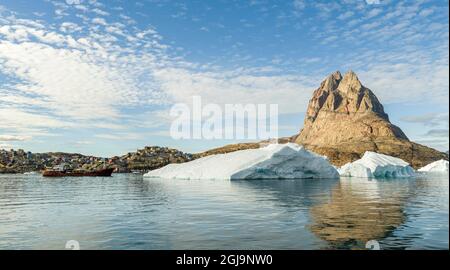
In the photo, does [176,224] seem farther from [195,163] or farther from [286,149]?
[195,163]

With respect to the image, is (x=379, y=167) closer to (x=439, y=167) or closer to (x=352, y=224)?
(x=352, y=224)

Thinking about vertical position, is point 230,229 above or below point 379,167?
below

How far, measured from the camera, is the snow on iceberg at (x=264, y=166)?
6712cm

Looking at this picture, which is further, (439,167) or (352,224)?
(439,167)

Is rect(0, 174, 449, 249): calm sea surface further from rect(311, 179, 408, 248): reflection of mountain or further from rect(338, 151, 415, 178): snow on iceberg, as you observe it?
rect(338, 151, 415, 178): snow on iceberg

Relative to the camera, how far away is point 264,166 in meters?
67.7

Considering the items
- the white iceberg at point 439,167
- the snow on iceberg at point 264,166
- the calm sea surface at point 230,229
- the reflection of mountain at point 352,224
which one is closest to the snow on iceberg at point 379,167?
the snow on iceberg at point 264,166

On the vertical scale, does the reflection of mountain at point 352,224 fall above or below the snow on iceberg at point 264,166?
below

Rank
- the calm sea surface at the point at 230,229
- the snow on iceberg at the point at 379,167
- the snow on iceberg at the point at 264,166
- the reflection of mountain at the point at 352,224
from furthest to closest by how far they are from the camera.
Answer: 1. the snow on iceberg at the point at 379,167
2. the snow on iceberg at the point at 264,166
3. the reflection of mountain at the point at 352,224
4. the calm sea surface at the point at 230,229

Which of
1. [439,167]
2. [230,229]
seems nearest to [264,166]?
[230,229]

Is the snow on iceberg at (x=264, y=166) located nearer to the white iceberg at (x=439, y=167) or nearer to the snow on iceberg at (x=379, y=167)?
the snow on iceberg at (x=379, y=167)

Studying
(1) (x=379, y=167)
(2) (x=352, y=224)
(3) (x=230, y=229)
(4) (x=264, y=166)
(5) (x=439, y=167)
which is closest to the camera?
(3) (x=230, y=229)

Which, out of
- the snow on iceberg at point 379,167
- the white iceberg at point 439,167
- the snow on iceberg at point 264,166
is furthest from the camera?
the white iceberg at point 439,167
